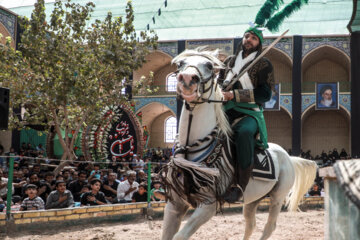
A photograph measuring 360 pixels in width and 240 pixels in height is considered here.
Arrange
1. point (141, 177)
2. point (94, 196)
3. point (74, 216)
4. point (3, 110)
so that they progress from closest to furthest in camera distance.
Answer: point (3, 110), point (74, 216), point (94, 196), point (141, 177)

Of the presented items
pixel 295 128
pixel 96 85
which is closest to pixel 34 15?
pixel 96 85

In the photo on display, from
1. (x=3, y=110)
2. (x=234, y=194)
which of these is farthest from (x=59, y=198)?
(x=234, y=194)

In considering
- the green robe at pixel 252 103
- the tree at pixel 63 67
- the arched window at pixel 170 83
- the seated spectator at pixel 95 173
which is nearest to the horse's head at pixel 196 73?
the green robe at pixel 252 103

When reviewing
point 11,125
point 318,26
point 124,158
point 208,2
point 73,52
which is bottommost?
point 124,158

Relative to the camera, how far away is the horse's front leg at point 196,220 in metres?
3.30

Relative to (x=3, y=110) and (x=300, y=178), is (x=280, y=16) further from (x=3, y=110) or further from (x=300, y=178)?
(x=3, y=110)

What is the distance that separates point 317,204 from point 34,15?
9230 millimetres

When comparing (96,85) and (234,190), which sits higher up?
(96,85)

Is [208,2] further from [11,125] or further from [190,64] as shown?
[190,64]

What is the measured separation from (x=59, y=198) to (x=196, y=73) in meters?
4.88

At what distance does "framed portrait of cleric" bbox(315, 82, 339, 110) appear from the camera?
2412 cm

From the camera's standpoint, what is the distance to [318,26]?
89.6 ft

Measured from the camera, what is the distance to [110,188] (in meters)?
8.94

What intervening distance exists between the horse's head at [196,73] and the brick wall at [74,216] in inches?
109
